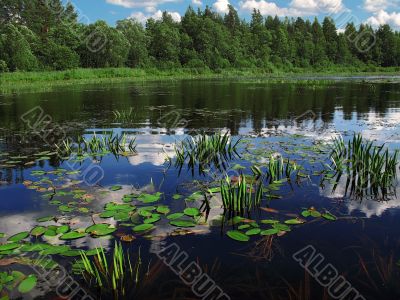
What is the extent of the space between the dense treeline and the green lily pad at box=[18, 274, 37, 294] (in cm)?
5546

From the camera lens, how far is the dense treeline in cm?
6475

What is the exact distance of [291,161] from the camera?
10.5 meters

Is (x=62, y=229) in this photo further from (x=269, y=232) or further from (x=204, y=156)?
(x=204, y=156)

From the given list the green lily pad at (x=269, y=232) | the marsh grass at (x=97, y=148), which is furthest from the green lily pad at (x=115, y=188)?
the green lily pad at (x=269, y=232)

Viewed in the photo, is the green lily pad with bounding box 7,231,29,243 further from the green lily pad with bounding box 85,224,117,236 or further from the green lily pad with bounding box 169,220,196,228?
the green lily pad with bounding box 169,220,196,228

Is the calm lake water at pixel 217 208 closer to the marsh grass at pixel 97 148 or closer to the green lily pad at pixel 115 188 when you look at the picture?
the green lily pad at pixel 115 188

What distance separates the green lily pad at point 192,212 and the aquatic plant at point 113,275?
177cm

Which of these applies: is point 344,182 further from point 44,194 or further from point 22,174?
point 22,174

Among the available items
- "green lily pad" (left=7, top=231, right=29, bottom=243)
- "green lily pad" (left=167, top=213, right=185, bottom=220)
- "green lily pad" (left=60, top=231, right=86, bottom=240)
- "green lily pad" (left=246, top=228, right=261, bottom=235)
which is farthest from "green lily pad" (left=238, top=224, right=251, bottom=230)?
"green lily pad" (left=7, top=231, right=29, bottom=243)

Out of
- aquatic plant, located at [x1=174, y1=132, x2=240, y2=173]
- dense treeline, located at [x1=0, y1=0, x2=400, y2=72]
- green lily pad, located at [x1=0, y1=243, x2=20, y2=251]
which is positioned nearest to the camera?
green lily pad, located at [x1=0, y1=243, x2=20, y2=251]

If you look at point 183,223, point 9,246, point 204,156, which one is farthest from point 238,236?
point 204,156

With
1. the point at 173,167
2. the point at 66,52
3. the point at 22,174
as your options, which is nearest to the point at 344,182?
the point at 173,167

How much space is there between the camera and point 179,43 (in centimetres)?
9569

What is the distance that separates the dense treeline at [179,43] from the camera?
64.8 m
